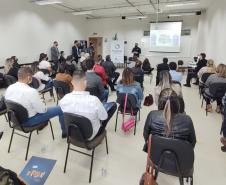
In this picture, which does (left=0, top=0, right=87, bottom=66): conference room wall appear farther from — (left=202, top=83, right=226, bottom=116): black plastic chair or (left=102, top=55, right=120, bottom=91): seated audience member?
(left=202, top=83, right=226, bottom=116): black plastic chair

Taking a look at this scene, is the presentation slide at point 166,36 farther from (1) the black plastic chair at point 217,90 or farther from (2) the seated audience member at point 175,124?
(2) the seated audience member at point 175,124

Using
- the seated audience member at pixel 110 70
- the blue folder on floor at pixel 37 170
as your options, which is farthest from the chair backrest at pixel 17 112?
the seated audience member at pixel 110 70

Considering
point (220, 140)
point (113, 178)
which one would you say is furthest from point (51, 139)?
point (220, 140)

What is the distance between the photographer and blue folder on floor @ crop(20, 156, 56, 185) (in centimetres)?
210

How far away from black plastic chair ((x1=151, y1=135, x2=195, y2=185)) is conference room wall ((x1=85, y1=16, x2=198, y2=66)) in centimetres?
982

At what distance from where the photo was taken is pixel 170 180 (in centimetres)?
213

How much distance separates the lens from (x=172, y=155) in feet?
5.05

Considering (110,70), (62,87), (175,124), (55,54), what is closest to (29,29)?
(55,54)

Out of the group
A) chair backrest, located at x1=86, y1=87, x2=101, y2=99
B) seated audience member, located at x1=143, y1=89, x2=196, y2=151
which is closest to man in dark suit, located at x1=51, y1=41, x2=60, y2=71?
chair backrest, located at x1=86, y1=87, x2=101, y2=99

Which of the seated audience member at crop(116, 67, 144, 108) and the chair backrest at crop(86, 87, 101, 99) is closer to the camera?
the seated audience member at crop(116, 67, 144, 108)

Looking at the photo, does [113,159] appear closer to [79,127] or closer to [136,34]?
[79,127]

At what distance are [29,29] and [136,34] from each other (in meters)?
6.33

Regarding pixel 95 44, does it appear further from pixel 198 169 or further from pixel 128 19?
pixel 198 169

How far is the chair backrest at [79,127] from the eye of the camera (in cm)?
189
